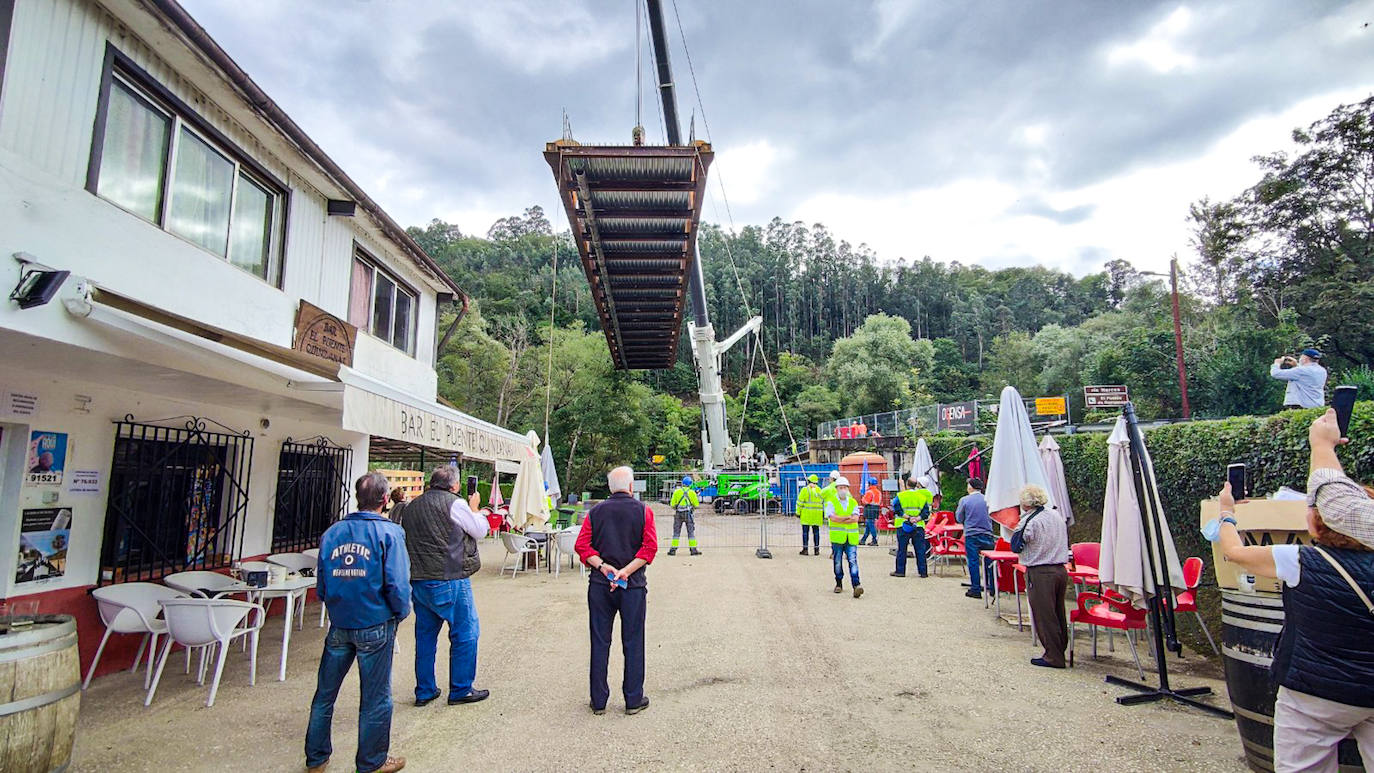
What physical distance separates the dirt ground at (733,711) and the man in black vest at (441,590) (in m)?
0.19

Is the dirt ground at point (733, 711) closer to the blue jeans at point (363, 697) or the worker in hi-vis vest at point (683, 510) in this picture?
the blue jeans at point (363, 697)

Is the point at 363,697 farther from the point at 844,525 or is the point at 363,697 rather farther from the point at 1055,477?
the point at 1055,477

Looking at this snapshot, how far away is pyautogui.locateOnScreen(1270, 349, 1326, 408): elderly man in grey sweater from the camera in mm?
6699

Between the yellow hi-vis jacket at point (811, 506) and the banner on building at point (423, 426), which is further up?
the banner on building at point (423, 426)

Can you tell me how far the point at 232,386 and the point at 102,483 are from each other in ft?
4.00

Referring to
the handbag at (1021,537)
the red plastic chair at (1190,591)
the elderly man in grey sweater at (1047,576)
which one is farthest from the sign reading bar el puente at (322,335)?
the red plastic chair at (1190,591)

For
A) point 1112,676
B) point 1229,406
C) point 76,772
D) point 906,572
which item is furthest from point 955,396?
point 76,772

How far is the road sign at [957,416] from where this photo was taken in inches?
933

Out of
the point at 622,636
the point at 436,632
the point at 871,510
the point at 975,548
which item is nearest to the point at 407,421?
the point at 436,632

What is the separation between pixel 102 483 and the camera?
5312 mm

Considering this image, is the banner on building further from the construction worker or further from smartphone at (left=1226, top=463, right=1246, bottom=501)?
the construction worker

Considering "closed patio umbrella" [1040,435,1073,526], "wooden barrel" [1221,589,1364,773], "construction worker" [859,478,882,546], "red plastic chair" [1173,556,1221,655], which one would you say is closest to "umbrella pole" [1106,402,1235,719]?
"red plastic chair" [1173,556,1221,655]

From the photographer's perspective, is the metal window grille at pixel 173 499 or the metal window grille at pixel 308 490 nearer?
the metal window grille at pixel 173 499

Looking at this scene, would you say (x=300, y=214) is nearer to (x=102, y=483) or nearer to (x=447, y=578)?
A: (x=102, y=483)
